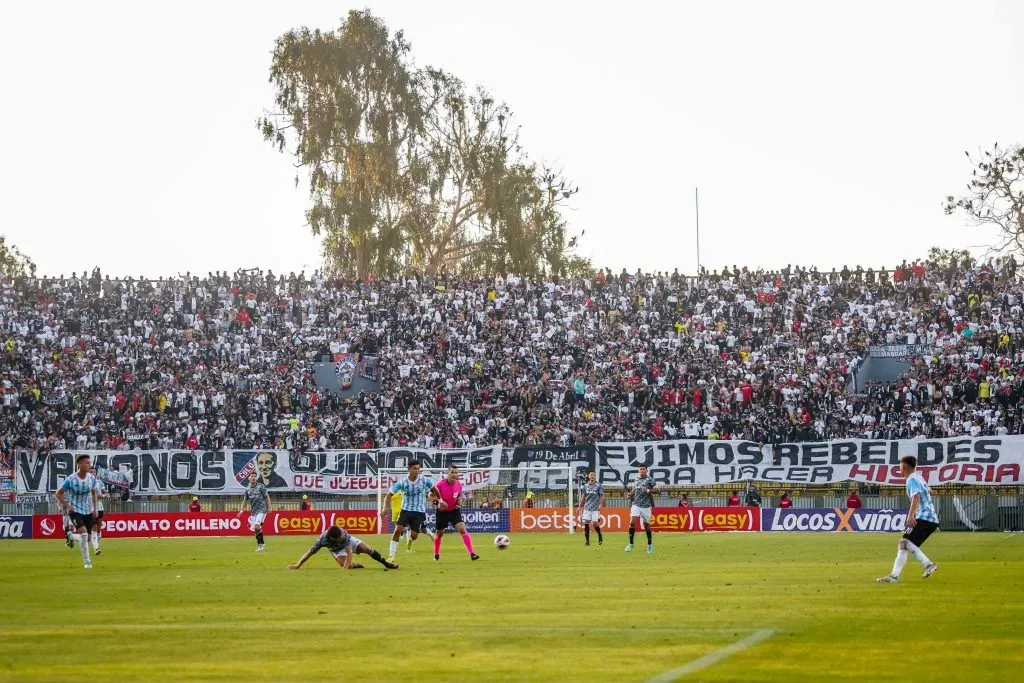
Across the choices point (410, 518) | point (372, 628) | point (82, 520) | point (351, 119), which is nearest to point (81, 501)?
point (82, 520)

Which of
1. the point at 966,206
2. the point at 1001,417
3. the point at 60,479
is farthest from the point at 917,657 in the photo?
the point at 966,206

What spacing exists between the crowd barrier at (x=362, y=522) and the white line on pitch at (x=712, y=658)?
33645mm

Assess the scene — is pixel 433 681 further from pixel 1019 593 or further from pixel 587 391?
pixel 587 391

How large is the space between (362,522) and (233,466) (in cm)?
590

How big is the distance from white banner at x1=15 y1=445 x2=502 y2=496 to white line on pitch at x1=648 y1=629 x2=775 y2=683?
36756mm

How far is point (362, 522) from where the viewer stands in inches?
1933

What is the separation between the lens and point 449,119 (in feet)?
258

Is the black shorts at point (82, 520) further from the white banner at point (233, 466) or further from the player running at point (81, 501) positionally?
the white banner at point (233, 466)

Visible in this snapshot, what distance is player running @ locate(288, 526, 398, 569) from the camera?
81.9 ft

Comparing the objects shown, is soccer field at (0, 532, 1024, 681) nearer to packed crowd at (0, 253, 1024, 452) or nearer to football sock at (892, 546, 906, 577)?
football sock at (892, 546, 906, 577)

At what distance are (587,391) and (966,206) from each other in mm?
24708

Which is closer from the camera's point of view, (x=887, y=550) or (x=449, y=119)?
(x=887, y=550)

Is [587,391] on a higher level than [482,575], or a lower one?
higher

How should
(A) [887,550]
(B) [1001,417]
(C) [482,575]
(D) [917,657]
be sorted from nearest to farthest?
1. (D) [917,657]
2. (C) [482,575]
3. (A) [887,550]
4. (B) [1001,417]
